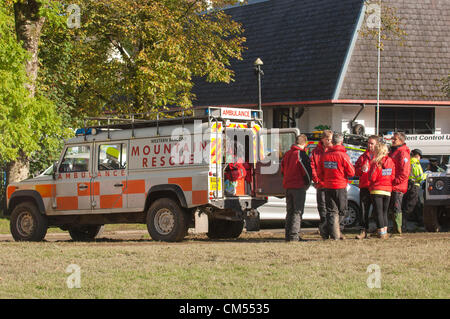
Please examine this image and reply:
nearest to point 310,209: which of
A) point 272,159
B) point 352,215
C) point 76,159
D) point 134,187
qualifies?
point 352,215

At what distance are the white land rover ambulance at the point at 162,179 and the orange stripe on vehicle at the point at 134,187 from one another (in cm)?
2

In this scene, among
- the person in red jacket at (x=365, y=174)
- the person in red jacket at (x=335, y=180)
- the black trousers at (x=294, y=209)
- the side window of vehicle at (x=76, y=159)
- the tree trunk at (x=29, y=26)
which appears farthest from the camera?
the tree trunk at (x=29, y=26)

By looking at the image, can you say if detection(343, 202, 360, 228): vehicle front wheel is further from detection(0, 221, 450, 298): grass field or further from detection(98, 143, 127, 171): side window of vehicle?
detection(98, 143, 127, 171): side window of vehicle

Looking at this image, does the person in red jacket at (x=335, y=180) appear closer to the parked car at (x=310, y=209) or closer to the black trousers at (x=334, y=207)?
the black trousers at (x=334, y=207)

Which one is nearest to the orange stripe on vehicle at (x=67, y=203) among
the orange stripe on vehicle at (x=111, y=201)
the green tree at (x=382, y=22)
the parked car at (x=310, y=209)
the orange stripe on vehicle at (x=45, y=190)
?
the orange stripe on vehicle at (x=45, y=190)

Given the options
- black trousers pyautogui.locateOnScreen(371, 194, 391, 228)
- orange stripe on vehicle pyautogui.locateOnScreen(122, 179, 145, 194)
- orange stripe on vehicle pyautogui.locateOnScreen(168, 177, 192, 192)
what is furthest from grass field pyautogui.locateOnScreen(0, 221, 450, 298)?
orange stripe on vehicle pyautogui.locateOnScreen(122, 179, 145, 194)

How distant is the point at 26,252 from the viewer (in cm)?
1195

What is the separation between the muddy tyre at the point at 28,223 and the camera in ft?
50.8

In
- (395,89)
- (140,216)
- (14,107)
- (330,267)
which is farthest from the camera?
(395,89)

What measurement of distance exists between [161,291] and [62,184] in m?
7.97

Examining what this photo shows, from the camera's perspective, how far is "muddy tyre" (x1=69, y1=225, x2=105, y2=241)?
16.6m
